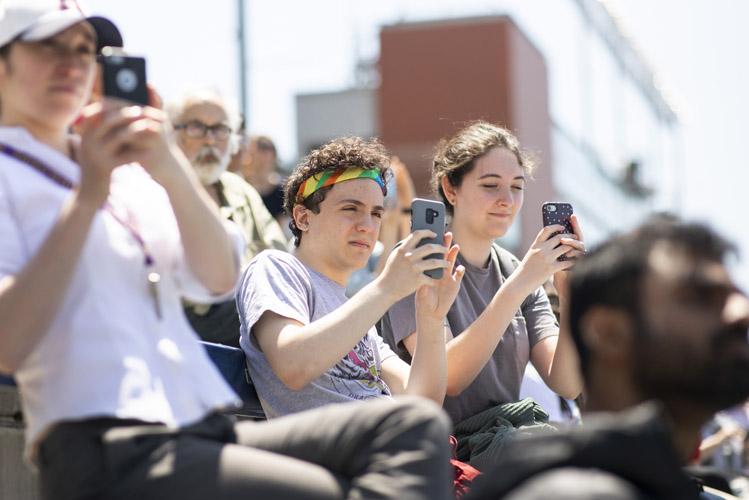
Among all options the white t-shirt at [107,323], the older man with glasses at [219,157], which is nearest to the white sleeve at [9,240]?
the white t-shirt at [107,323]

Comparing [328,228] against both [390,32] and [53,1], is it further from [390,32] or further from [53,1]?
[390,32]

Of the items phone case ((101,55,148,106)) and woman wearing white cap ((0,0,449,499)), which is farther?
phone case ((101,55,148,106))

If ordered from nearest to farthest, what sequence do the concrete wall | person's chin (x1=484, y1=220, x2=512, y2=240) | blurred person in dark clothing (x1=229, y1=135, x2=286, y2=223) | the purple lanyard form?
the purple lanyard → person's chin (x1=484, y1=220, x2=512, y2=240) → blurred person in dark clothing (x1=229, y1=135, x2=286, y2=223) → the concrete wall

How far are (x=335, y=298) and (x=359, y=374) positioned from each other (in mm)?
270

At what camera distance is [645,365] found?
7.89ft

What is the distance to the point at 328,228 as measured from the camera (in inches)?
164

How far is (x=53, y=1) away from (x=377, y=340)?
73.1 inches

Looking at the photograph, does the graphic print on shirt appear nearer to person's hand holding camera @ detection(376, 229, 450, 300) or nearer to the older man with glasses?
person's hand holding camera @ detection(376, 229, 450, 300)

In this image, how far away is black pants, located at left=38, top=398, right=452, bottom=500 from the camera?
8.27 ft

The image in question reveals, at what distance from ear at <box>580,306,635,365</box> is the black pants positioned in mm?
389

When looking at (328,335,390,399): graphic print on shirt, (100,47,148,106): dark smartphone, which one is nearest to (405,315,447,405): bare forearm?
(328,335,390,399): graphic print on shirt

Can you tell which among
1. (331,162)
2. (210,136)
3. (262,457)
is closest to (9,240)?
(262,457)

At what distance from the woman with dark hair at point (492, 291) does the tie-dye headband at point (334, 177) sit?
1.86 ft

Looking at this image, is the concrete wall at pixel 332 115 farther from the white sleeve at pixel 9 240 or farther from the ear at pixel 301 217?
the white sleeve at pixel 9 240
